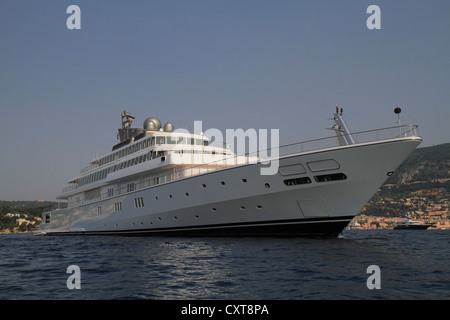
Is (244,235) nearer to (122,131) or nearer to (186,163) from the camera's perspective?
(186,163)

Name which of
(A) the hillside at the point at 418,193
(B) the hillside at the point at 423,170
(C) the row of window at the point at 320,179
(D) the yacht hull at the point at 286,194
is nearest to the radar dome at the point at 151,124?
(D) the yacht hull at the point at 286,194

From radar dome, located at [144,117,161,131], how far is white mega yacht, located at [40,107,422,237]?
311 cm

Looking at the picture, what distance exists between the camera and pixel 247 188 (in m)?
17.7

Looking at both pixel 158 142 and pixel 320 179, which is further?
pixel 158 142

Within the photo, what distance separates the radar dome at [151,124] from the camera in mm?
31109

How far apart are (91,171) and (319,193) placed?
25302 millimetres

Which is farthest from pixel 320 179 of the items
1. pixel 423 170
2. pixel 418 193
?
pixel 423 170

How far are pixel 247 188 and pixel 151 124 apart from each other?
52.7 ft

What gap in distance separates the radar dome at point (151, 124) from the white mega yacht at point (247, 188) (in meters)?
3.11

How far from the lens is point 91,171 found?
34844 mm

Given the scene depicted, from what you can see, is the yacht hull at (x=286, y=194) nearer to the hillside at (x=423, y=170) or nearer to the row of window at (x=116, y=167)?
the row of window at (x=116, y=167)

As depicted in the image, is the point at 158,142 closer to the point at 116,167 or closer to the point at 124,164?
the point at 124,164

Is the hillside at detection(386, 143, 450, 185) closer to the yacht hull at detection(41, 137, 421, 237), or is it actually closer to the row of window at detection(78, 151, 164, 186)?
the row of window at detection(78, 151, 164, 186)

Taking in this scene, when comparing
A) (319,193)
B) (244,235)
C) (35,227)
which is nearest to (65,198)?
(244,235)
